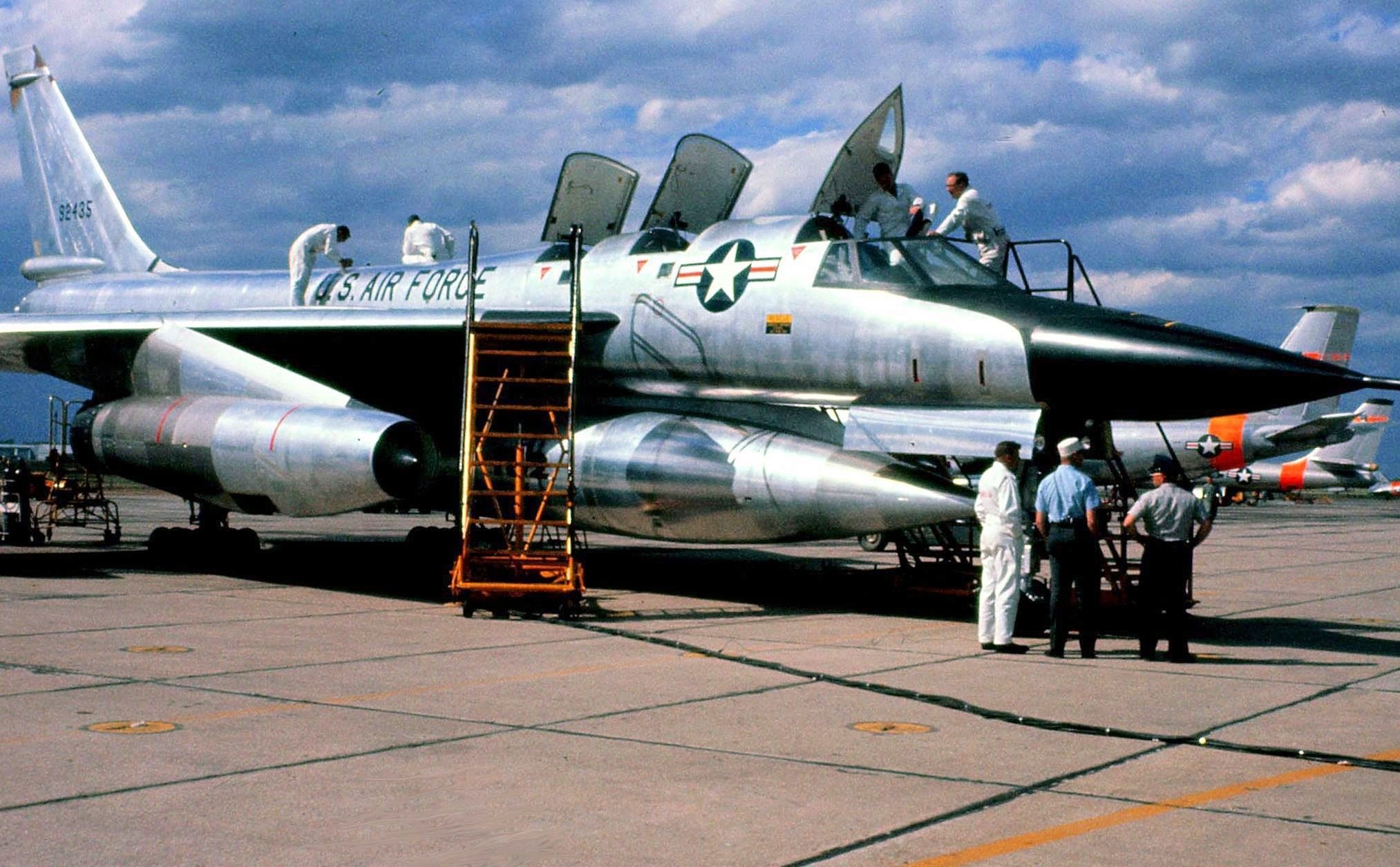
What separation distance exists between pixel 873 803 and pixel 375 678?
3.96 meters

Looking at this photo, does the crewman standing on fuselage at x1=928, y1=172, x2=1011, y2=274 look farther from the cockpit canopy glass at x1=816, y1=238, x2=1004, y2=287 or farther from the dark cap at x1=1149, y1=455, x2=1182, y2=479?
the dark cap at x1=1149, y1=455, x2=1182, y2=479

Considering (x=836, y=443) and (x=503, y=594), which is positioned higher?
(x=836, y=443)

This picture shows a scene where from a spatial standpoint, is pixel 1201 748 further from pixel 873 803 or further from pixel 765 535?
pixel 765 535

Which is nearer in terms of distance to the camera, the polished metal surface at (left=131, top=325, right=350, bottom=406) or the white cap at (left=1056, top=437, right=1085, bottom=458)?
the white cap at (left=1056, top=437, right=1085, bottom=458)

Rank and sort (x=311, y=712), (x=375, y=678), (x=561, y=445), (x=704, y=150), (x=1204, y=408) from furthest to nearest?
(x=704, y=150) → (x=561, y=445) → (x=1204, y=408) → (x=375, y=678) → (x=311, y=712)

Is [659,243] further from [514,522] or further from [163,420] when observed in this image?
[163,420]

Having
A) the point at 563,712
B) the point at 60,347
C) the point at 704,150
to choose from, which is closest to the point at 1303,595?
the point at 704,150

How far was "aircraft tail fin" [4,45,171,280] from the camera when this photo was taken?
68.3 feet

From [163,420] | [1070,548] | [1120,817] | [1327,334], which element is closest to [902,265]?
[1070,548]

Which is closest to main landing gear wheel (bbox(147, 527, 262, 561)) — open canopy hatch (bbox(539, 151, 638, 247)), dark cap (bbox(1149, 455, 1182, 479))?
open canopy hatch (bbox(539, 151, 638, 247))

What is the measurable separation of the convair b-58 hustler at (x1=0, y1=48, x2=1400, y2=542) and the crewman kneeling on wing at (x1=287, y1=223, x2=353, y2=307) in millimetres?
214

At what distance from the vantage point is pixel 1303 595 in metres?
15.3

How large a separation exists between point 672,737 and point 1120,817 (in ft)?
7.30

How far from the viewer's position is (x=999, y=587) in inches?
393
